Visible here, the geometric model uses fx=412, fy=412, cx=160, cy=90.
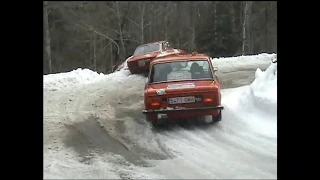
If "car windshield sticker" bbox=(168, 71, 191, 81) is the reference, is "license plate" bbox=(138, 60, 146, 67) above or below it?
above

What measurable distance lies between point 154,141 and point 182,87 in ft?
3.86

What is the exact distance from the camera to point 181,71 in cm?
866

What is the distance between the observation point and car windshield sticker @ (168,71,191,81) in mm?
8500

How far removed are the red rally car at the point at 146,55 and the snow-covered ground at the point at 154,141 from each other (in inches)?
133

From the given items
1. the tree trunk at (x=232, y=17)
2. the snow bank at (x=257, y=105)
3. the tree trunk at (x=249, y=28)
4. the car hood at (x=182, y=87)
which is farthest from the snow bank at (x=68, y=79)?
the tree trunk at (x=232, y=17)

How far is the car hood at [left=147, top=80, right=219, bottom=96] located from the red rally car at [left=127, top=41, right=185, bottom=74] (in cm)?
637

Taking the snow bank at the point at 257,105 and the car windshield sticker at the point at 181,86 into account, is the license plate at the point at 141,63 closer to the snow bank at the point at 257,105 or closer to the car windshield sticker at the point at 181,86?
the snow bank at the point at 257,105

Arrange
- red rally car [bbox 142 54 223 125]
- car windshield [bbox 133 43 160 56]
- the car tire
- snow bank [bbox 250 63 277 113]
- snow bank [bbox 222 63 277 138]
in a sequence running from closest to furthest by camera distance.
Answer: red rally car [bbox 142 54 223 125] → snow bank [bbox 222 63 277 138] → the car tire → snow bank [bbox 250 63 277 113] → car windshield [bbox 133 43 160 56]

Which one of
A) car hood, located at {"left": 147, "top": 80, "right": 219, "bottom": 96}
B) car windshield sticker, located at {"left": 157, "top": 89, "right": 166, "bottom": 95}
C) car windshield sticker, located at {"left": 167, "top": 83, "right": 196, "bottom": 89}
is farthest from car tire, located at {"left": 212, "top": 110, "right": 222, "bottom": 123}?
car windshield sticker, located at {"left": 157, "top": 89, "right": 166, "bottom": 95}

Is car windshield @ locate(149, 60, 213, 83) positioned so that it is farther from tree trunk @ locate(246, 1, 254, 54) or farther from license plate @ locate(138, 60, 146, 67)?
tree trunk @ locate(246, 1, 254, 54)

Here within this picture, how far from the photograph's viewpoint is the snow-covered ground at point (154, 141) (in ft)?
19.5
